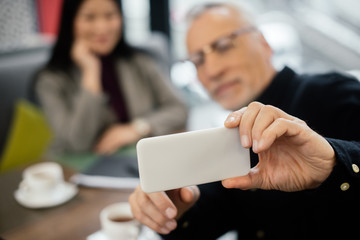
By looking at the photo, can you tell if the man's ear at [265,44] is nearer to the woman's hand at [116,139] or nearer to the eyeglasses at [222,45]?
the eyeglasses at [222,45]

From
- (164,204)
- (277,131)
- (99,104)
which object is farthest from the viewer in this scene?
(99,104)

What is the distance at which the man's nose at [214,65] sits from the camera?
1052mm

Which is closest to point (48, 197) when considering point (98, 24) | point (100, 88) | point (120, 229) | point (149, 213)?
point (120, 229)

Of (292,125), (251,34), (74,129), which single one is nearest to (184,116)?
(74,129)

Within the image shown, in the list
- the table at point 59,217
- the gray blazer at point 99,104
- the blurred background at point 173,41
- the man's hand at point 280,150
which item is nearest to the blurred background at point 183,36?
the blurred background at point 173,41

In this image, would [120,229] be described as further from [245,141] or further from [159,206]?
[245,141]

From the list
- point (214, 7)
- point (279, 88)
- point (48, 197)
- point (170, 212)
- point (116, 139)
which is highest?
point (214, 7)

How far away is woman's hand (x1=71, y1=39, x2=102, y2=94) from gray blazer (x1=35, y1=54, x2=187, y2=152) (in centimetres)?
4

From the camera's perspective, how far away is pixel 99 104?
5.48 feet

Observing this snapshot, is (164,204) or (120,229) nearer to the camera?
(164,204)

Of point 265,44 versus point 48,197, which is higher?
point 265,44

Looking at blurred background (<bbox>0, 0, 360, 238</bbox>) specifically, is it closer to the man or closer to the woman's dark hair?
the man

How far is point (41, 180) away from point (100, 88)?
0.78 metres

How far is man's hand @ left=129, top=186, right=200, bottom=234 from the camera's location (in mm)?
667
